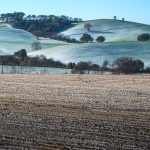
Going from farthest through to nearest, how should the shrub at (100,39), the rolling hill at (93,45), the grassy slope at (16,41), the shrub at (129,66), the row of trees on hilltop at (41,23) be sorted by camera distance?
1. the row of trees on hilltop at (41,23)
2. the shrub at (100,39)
3. the grassy slope at (16,41)
4. the rolling hill at (93,45)
5. the shrub at (129,66)

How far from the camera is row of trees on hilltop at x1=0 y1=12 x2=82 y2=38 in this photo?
15538 centimetres

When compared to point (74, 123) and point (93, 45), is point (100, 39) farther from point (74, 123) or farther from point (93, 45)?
point (74, 123)

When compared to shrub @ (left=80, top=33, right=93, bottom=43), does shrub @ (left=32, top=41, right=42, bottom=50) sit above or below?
below

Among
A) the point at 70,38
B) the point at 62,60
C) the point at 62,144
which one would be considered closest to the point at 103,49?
the point at 62,60

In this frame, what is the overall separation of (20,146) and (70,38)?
129m

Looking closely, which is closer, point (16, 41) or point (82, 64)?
point (82, 64)

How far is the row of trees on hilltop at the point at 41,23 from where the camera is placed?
155375 millimetres

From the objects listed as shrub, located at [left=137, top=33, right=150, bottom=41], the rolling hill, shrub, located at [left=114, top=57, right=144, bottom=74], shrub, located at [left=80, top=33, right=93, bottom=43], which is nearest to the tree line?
shrub, located at [left=114, top=57, right=144, bottom=74]

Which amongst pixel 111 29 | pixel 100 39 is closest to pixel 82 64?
pixel 100 39

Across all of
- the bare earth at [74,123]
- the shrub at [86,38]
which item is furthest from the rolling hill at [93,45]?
the bare earth at [74,123]

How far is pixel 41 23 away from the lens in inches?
6393

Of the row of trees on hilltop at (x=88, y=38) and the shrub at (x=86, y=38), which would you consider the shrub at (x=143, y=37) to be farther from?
the shrub at (x=86, y=38)

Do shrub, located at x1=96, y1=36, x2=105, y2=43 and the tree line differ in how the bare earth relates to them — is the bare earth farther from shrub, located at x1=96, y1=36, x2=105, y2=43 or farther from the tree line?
shrub, located at x1=96, y1=36, x2=105, y2=43

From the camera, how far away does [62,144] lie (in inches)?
661
